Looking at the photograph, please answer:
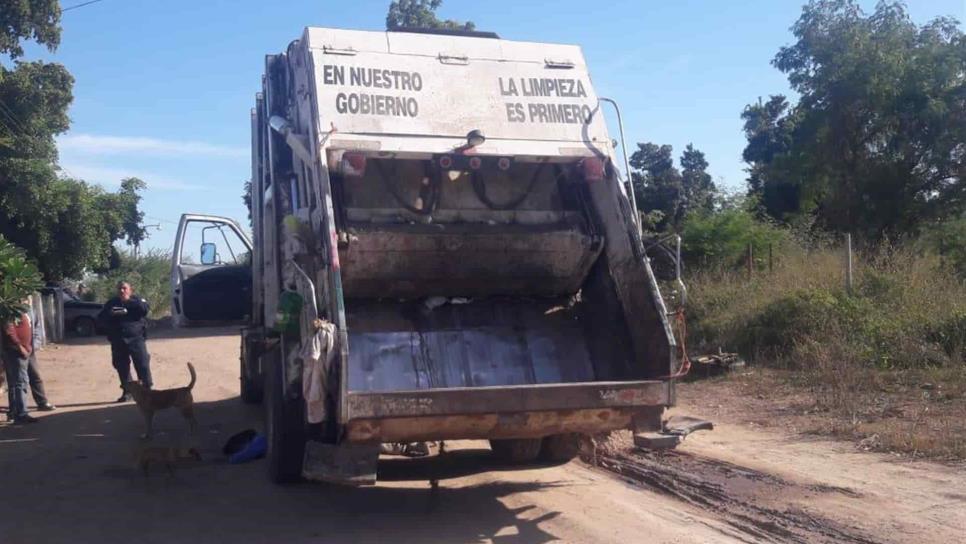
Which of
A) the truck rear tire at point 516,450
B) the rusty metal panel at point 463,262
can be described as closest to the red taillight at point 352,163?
the rusty metal panel at point 463,262

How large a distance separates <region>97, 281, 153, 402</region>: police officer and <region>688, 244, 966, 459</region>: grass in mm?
7565

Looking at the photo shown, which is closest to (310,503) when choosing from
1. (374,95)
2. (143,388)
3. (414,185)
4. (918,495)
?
(414,185)

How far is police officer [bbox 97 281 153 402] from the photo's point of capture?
12.0 metres

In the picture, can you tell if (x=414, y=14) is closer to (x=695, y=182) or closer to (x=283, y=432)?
(x=695, y=182)

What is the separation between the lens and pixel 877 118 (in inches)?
785

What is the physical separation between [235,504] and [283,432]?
0.62 m

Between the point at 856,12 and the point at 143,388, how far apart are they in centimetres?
1680

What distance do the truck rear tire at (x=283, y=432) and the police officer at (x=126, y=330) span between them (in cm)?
549

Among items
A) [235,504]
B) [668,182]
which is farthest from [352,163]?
[668,182]

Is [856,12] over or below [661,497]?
over

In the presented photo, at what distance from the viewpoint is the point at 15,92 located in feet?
72.1

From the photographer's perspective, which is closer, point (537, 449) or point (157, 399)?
point (537, 449)

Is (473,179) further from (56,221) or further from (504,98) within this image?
(56,221)

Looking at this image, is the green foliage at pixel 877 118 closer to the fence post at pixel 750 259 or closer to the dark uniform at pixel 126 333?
the fence post at pixel 750 259
